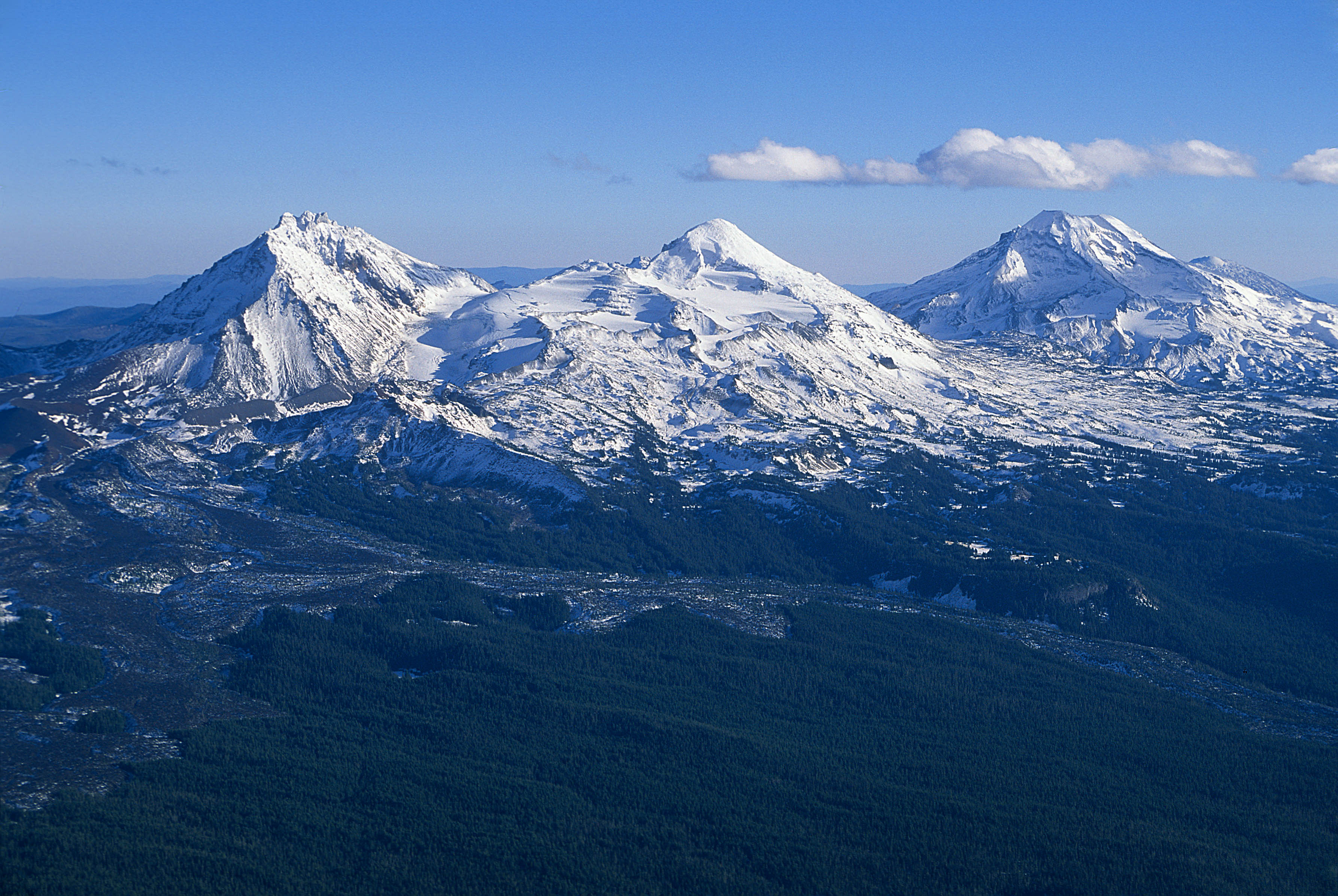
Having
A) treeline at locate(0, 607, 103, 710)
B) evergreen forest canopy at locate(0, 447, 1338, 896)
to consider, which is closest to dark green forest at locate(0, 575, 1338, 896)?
evergreen forest canopy at locate(0, 447, 1338, 896)

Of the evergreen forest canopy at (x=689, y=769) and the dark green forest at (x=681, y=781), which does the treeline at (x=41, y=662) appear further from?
the dark green forest at (x=681, y=781)

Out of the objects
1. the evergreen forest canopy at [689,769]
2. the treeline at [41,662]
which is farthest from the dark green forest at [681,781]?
the treeline at [41,662]

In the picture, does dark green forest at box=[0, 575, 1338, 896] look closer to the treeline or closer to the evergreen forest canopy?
the evergreen forest canopy

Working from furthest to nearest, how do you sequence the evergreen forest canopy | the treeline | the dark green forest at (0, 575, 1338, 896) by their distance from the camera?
the treeline → the evergreen forest canopy → the dark green forest at (0, 575, 1338, 896)

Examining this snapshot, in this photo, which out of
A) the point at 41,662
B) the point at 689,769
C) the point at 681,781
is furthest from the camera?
the point at 41,662

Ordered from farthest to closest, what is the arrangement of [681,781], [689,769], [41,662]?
[41,662]
[689,769]
[681,781]

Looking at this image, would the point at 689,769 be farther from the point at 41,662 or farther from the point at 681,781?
the point at 41,662

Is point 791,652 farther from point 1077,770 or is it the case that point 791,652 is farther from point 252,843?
point 252,843

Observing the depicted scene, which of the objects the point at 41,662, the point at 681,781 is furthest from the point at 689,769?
the point at 41,662
